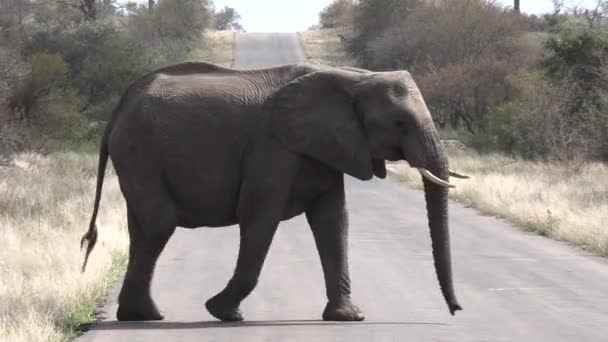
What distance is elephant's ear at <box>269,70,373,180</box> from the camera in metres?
10.7

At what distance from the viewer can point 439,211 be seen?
1029cm

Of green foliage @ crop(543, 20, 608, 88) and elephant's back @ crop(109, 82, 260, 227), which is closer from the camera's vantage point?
elephant's back @ crop(109, 82, 260, 227)

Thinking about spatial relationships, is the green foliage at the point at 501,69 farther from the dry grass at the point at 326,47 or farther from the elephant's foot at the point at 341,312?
the elephant's foot at the point at 341,312

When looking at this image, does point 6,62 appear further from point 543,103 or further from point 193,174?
point 193,174

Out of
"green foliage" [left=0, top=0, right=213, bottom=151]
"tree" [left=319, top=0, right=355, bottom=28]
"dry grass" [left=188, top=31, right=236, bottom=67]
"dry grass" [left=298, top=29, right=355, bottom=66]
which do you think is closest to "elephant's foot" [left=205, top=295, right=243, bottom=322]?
"green foliage" [left=0, top=0, right=213, bottom=151]

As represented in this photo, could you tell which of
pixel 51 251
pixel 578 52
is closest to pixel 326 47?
pixel 578 52

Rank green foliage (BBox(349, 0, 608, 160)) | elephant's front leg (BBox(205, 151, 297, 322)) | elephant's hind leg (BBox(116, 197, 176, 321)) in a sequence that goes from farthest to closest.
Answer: green foliage (BBox(349, 0, 608, 160)) < elephant's hind leg (BBox(116, 197, 176, 321)) < elephant's front leg (BBox(205, 151, 297, 322))

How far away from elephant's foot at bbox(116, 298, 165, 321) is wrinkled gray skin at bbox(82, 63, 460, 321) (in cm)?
1

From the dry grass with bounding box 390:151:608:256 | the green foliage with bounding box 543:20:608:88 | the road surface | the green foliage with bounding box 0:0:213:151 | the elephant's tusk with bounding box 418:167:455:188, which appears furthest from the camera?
the green foliage with bounding box 543:20:608:88

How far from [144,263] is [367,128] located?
6.87 feet

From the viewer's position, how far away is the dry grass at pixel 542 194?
60.2 ft

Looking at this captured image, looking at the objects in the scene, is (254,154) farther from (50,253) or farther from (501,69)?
(501,69)

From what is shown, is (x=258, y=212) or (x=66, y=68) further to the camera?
(x=66, y=68)

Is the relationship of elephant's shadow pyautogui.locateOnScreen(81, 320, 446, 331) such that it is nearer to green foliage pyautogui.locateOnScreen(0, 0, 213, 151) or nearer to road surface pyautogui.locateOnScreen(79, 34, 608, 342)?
road surface pyautogui.locateOnScreen(79, 34, 608, 342)
